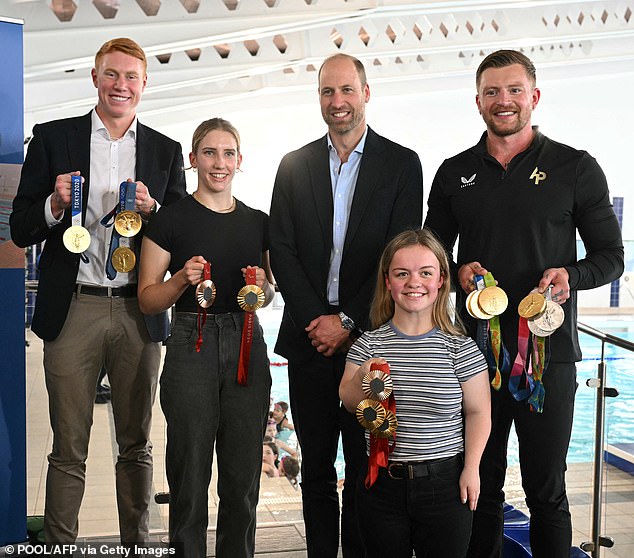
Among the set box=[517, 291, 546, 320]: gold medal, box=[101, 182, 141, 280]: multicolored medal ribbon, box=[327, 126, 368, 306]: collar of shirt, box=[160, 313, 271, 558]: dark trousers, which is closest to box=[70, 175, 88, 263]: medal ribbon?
box=[101, 182, 141, 280]: multicolored medal ribbon

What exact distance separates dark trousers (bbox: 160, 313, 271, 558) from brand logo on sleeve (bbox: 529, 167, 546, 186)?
100 cm

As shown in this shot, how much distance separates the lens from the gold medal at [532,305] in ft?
8.22

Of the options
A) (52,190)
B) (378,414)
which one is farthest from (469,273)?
(52,190)

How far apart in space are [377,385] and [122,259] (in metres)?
0.99

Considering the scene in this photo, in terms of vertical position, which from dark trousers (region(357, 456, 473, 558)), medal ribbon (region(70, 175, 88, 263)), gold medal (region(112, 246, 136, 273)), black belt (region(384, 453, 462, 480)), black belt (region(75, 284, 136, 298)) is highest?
medal ribbon (region(70, 175, 88, 263))

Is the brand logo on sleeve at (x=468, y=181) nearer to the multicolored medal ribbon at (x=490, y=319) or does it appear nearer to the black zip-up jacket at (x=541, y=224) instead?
the black zip-up jacket at (x=541, y=224)

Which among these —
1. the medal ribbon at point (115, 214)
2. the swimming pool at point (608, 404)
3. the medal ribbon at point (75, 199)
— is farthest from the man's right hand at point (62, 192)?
the swimming pool at point (608, 404)

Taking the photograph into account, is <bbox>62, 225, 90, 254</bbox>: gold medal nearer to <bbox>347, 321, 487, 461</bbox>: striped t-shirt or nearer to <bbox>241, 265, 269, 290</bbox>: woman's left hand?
<bbox>241, 265, 269, 290</bbox>: woman's left hand

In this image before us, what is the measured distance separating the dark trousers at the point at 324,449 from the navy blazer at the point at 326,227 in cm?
9

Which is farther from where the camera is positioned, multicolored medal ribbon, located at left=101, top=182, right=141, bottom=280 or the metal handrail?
the metal handrail

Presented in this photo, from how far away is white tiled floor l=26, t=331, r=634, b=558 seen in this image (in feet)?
11.2

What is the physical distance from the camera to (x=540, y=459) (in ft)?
8.66

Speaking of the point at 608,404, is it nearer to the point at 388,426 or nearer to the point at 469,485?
the point at 469,485

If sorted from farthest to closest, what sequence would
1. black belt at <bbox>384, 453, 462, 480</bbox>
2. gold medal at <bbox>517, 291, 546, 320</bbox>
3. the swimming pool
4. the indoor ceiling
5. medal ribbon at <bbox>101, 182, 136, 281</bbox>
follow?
the indoor ceiling, the swimming pool, medal ribbon at <bbox>101, 182, 136, 281</bbox>, gold medal at <bbox>517, 291, 546, 320</bbox>, black belt at <bbox>384, 453, 462, 480</bbox>
